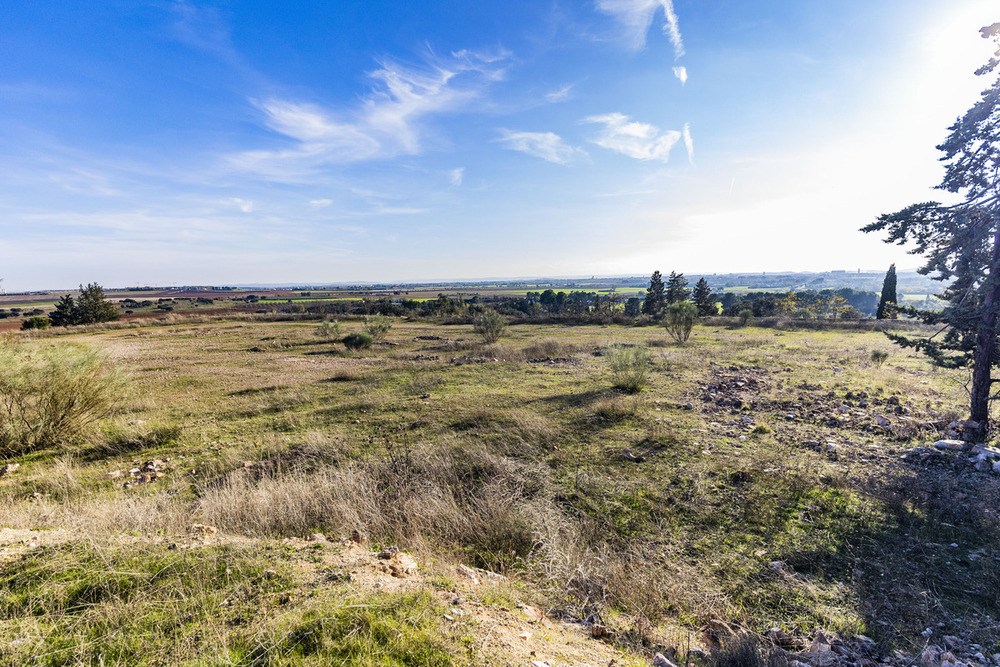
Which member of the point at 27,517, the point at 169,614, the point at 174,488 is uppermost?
the point at 169,614

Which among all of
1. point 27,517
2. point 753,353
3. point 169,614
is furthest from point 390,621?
point 753,353

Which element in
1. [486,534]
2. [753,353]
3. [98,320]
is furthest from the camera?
[98,320]

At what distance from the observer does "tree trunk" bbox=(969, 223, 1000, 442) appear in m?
7.30

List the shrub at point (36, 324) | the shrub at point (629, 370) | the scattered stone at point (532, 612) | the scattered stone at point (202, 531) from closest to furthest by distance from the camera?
the scattered stone at point (532, 612) → the scattered stone at point (202, 531) → the shrub at point (629, 370) → the shrub at point (36, 324)

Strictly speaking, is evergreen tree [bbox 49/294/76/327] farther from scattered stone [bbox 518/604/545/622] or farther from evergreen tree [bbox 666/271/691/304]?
evergreen tree [bbox 666/271/691/304]

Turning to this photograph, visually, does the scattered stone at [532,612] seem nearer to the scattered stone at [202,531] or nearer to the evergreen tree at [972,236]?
the scattered stone at [202,531]

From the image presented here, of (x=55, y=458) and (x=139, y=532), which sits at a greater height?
(x=139, y=532)

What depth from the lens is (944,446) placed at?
748cm

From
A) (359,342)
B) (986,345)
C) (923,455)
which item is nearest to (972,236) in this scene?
(986,345)

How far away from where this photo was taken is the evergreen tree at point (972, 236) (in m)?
7.41

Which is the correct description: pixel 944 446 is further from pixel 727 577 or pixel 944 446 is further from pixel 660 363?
pixel 660 363

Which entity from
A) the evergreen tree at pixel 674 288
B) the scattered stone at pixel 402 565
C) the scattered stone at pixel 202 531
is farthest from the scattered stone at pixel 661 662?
the evergreen tree at pixel 674 288

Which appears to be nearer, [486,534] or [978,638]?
[978,638]

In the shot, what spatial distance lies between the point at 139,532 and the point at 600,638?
16.4ft
